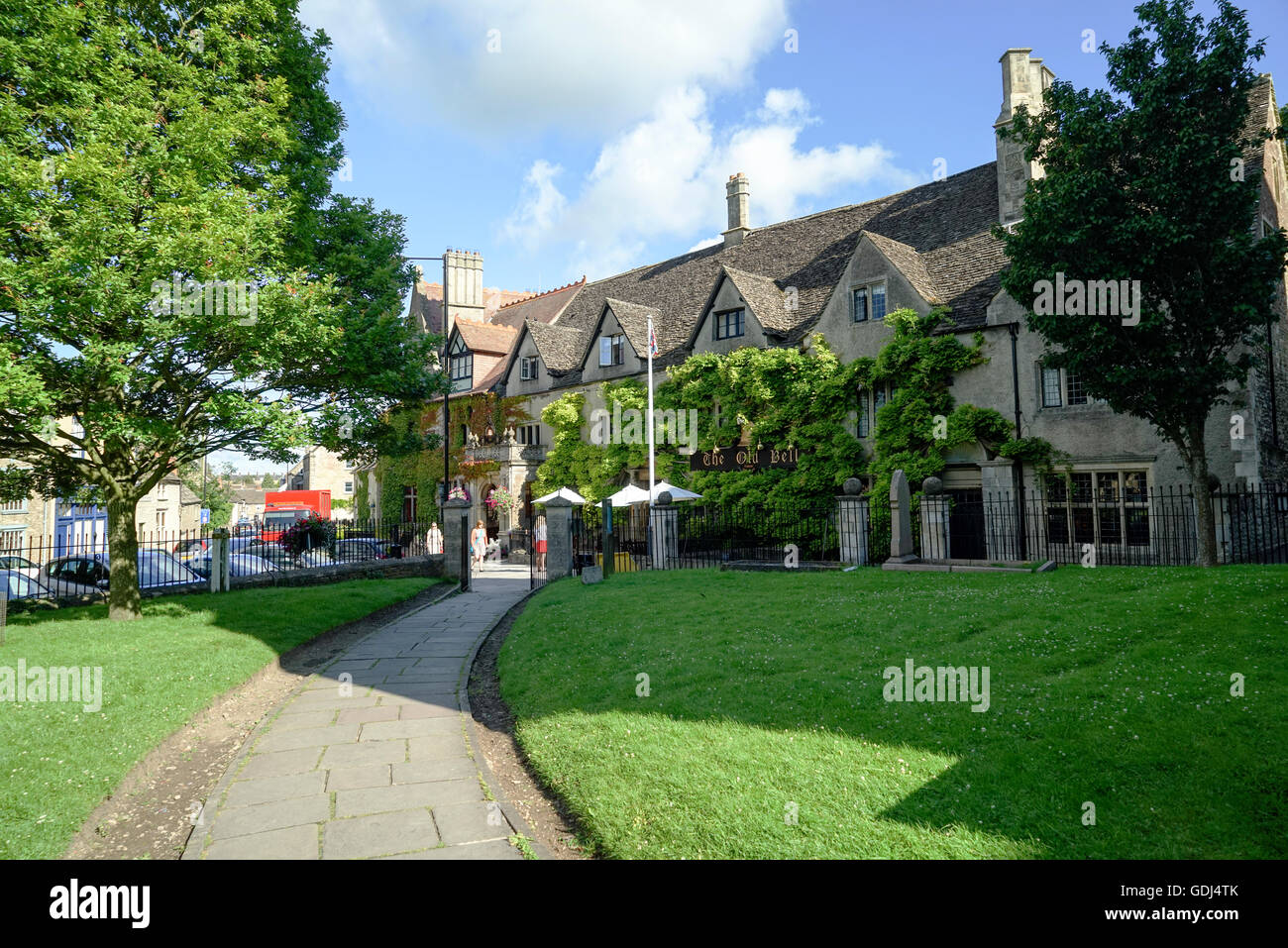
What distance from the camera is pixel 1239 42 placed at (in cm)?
1448

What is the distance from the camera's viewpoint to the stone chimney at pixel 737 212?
34.3 meters

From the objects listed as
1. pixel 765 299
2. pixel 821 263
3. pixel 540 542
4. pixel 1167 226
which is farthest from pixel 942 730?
pixel 821 263

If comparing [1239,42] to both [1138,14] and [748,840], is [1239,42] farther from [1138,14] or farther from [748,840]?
[748,840]

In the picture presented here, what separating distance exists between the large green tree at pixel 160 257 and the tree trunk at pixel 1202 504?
16984mm

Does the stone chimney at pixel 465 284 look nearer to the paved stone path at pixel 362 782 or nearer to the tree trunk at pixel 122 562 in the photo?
the tree trunk at pixel 122 562

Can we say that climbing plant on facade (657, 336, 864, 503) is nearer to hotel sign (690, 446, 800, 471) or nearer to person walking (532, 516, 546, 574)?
hotel sign (690, 446, 800, 471)

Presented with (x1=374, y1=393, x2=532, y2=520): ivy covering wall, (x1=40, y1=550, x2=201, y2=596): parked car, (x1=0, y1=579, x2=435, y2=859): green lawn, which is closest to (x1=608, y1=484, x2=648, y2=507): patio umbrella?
(x1=0, y1=579, x2=435, y2=859): green lawn

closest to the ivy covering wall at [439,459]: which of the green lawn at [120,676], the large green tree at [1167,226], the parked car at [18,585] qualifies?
the parked car at [18,585]

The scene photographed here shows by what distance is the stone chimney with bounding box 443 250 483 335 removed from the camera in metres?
45.8

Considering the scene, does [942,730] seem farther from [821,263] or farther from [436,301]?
[436,301]

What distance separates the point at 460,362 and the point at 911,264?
84.4 feet

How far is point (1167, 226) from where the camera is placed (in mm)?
14461

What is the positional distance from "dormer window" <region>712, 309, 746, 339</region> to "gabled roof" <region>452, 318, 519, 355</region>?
15.8 m

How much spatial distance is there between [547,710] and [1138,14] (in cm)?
1820
